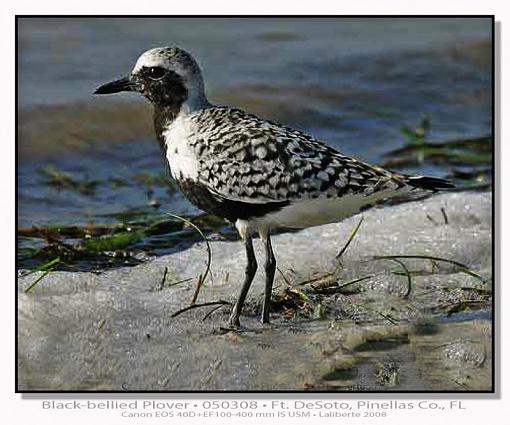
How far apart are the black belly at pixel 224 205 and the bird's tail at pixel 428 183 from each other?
2.26ft

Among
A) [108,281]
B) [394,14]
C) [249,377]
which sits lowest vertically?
[249,377]

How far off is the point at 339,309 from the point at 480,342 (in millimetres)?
876

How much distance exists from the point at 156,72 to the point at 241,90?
14.5 ft

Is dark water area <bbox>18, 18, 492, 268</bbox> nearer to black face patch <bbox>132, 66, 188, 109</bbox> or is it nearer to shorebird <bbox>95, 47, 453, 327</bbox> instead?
black face patch <bbox>132, 66, 188, 109</bbox>

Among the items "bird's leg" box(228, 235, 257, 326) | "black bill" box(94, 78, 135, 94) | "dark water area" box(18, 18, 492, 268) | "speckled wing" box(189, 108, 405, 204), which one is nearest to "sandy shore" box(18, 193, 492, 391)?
"bird's leg" box(228, 235, 257, 326)

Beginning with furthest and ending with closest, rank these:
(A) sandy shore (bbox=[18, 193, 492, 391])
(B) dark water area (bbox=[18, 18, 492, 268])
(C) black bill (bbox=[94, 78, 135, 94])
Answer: (B) dark water area (bbox=[18, 18, 492, 268]), (C) black bill (bbox=[94, 78, 135, 94]), (A) sandy shore (bbox=[18, 193, 492, 391])

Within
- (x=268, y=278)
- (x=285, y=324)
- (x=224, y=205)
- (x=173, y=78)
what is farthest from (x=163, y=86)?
(x=285, y=324)

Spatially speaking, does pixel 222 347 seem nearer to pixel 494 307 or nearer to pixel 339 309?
pixel 339 309

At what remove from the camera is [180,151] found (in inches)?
234

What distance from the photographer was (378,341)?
5973 mm

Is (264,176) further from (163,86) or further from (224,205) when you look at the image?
(163,86)

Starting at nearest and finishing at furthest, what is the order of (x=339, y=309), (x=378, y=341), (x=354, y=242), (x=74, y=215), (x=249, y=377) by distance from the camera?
(x=249, y=377) < (x=378, y=341) < (x=339, y=309) < (x=354, y=242) < (x=74, y=215)

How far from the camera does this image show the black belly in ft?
19.0

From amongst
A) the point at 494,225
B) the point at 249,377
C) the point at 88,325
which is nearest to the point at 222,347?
the point at 249,377
